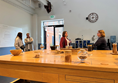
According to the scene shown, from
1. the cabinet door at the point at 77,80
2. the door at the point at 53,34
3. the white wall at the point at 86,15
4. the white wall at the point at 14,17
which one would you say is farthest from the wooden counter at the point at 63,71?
the door at the point at 53,34

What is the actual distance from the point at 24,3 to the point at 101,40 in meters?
4.13

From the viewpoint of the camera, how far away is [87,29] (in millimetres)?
5238

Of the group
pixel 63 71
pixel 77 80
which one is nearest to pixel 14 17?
pixel 63 71

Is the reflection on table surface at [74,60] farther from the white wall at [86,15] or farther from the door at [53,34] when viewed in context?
the door at [53,34]

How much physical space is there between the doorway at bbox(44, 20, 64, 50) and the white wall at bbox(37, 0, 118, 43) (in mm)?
453

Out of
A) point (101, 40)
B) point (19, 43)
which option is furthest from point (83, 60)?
point (19, 43)

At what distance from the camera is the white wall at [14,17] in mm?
4020

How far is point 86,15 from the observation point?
17.2 feet

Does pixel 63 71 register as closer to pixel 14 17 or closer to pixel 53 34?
pixel 14 17

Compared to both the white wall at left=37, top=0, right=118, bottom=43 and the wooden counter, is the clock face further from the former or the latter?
the wooden counter

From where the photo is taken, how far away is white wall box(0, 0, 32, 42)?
402cm

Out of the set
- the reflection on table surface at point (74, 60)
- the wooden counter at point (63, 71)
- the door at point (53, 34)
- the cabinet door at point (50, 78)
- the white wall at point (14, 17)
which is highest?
the white wall at point (14, 17)

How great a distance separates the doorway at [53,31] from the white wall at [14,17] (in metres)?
1.09

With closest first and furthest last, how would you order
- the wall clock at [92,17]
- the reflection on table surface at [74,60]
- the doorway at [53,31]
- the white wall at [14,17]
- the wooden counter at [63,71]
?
the wooden counter at [63,71] → the reflection on table surface at [74,60] → the white wall at [14,17] → the wall clock at [92,17] → the doorway at [53,31]
